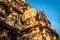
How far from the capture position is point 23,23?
32469 mm

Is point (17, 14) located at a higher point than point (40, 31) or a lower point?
higher

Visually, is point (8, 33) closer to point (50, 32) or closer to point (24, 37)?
point (24, 37)

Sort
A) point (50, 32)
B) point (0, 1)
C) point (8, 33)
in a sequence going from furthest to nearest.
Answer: point (50, 32) < point (0, 1) < point (8, 33)

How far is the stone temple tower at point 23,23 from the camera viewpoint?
25064mm

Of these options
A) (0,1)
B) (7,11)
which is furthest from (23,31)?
(0,1)

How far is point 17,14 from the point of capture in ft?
109

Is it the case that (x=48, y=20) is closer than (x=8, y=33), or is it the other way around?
(x=8, y=33)

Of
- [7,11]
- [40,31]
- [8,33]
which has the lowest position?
[8,33]

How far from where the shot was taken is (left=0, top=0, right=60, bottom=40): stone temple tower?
82.2 ft

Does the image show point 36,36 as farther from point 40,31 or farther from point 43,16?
point 43,16

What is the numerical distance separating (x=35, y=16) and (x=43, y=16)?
131cm

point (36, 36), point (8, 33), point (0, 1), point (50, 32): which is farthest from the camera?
point (50, 32)

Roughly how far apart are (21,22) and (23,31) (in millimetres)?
2199

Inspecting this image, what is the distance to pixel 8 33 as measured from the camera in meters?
24.5
